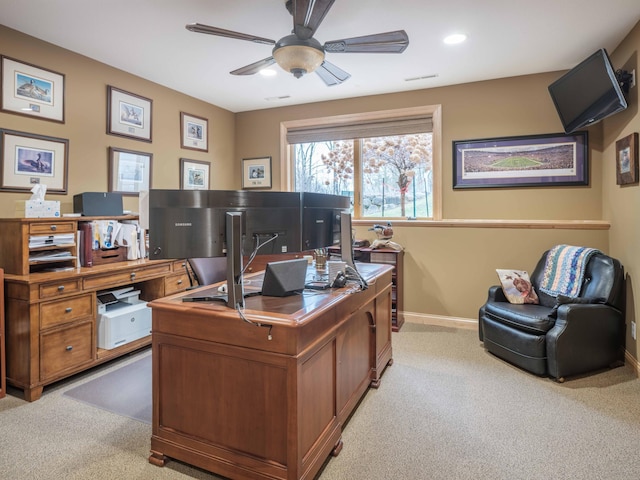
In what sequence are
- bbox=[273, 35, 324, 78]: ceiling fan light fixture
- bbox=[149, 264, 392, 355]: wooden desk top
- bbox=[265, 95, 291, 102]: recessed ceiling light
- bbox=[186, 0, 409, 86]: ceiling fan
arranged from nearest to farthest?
bbox=[149, 264, 392, 355]: wooden desk top < bbox=[186, 0, 409, 86]: ceiling fan < bbox=[273, 35, 324, 78]: ceiling fan light fixture < bbox=[265, 95, 291, 102]: recessed ceiling light

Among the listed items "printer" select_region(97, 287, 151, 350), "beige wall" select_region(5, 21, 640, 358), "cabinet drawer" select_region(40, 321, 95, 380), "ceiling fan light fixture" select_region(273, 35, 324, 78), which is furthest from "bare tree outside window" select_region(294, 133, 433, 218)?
"cabinet drawer" select_region(40, 321, 95, 380)

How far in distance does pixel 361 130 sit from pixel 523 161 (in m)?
1.84

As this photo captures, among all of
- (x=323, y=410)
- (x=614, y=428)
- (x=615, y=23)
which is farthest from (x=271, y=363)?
(x=615, y=23)

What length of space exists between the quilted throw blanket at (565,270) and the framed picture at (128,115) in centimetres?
422

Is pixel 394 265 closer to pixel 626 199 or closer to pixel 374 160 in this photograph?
pixel 374 160

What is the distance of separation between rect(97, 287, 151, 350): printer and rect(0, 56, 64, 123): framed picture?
61.6 inches

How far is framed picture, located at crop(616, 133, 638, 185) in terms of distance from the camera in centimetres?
284

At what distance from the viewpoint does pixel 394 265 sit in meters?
4.10

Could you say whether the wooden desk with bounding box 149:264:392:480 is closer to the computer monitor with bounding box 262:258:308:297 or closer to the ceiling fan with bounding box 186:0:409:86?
the computer monitor with bounding box 262:258:308:297

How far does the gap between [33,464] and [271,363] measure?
142cm

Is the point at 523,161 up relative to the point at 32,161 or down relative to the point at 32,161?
up

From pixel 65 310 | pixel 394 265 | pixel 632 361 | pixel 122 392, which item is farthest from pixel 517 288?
pixel 65 310

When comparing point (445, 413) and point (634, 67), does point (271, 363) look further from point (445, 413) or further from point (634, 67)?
point (634, 67)

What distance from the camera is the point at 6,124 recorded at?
285cm
